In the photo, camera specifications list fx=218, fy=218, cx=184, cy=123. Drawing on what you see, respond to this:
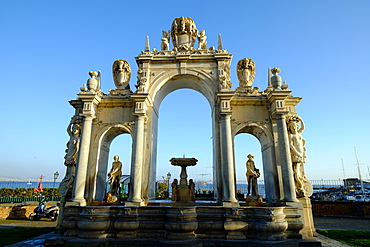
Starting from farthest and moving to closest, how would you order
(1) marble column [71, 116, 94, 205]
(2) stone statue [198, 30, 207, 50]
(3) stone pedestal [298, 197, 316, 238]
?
(2) stone statue [198, 30, 207, 50] → (1) marble column [71, 116, 94, 205] → (3) stone pedestal [298, 197, 316, 238]

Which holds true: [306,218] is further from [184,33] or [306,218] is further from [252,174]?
[184,33]

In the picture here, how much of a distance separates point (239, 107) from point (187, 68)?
3856 mm

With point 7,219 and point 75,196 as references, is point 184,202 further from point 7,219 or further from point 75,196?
point 7,219

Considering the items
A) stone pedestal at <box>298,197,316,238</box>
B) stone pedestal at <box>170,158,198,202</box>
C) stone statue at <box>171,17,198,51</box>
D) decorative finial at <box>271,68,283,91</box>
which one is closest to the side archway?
stone pedestal at <box>170,158,198,202</box>

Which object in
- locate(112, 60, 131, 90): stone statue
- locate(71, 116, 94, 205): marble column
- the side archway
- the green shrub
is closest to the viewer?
the green shrub

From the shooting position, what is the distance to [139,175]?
11.0 m

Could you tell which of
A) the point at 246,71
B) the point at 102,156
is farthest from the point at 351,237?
the point at 102,156

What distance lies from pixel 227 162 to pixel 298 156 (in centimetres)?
375

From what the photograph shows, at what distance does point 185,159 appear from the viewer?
Result: 11.4 metres

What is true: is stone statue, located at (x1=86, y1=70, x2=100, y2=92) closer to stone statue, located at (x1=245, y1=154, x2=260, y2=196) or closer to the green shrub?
stone statue, located at (x1=245, y1=154, x2=260, y2=196)

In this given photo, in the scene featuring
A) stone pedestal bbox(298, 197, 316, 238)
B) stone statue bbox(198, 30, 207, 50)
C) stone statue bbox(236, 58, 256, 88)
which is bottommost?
stone pedestal bbox(298, 197, 316, 238)

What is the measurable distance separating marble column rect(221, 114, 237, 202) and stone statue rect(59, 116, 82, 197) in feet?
26.0

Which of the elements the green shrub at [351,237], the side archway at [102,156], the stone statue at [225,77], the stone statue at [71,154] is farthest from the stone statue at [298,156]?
the stone statue at [71,154]

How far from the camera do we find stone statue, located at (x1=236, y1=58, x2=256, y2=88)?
1310 cm
